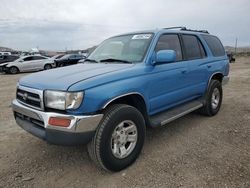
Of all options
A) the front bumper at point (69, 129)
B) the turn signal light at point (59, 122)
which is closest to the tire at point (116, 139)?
the front bumper at point (69, 129)

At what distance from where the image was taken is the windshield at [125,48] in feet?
13.1

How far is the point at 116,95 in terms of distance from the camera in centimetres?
318

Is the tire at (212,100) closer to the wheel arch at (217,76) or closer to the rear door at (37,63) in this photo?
the wheel arch at (217,76)

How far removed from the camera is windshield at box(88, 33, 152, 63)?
13.1ft

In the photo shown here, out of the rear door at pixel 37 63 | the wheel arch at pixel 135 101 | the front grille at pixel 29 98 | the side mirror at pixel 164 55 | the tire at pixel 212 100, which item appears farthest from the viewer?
the rear door at pixel 37 63

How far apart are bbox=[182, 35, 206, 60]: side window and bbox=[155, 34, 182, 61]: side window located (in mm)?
237

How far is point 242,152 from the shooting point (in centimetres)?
389

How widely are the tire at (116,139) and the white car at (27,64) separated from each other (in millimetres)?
18454

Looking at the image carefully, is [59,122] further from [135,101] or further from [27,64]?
[27,64]

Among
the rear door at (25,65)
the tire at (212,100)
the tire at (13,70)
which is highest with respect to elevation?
the tire at (212,100)

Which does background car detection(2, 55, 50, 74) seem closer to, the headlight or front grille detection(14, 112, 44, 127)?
front grille detection(14, 112, 44, 127)

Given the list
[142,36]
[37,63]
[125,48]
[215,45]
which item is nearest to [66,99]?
[125,48]

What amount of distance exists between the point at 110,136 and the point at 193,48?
2.88 meters

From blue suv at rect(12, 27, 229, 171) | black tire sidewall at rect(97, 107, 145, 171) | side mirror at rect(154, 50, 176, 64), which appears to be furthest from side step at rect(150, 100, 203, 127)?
side mirror at rect(154, 50, 176, 64)
